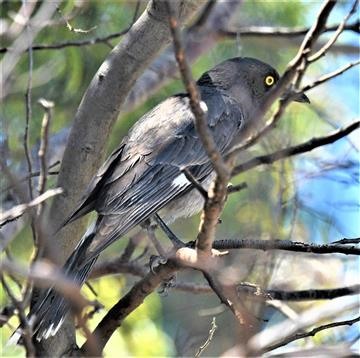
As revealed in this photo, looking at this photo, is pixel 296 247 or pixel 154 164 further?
pixel 154 164

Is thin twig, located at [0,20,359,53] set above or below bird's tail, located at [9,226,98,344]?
above

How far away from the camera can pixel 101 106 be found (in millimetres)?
4352

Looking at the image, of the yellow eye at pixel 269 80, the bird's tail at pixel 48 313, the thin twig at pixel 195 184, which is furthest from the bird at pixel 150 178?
the thin twig at pixel 195 184

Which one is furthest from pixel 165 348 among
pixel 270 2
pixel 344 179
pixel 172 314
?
pixel 270 2

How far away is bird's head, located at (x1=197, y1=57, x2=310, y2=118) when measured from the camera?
5957 millimetres

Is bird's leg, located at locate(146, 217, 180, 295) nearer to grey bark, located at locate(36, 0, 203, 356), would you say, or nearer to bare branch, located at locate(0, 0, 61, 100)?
grey bark, located at locate(36, 0, 203, 356)

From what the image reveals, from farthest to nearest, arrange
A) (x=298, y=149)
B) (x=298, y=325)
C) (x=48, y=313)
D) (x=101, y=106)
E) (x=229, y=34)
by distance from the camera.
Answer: (x=229, y=34) < (x=101, y=106) < (x=48, y=313) < (x=298, y=149) < (x=298, y=325)

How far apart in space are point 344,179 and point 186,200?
4.50ft

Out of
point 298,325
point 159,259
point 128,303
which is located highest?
point 159,259

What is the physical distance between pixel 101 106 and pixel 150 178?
29.8 inches

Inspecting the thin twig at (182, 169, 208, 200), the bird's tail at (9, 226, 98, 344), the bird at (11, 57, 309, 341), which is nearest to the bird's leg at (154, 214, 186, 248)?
the bird at (11, 57, 309, 341)

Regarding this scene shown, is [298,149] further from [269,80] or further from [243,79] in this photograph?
[269,80]

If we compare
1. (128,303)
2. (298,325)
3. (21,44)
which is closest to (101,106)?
(21,44)

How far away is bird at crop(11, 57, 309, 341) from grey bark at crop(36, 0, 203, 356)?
4.4 inches
